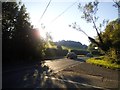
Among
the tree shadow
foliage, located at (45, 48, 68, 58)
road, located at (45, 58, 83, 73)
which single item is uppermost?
foliage, located at (45, 48, 68, 58)

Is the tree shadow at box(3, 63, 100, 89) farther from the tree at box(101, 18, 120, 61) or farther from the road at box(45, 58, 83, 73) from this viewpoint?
the tree at box(101, 18, 120, 61)

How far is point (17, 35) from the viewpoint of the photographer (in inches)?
1341

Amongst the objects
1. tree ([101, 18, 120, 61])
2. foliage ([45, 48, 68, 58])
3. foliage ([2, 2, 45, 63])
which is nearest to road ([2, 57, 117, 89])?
foliage ([2, 2, 45, 63])

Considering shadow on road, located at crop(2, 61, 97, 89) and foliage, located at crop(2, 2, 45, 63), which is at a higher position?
foliage, located at crop(2, 2, 45, 63)

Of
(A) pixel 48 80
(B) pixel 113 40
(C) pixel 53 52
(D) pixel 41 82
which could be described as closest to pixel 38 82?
(D) pixel 41 82

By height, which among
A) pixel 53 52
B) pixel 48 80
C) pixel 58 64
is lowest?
pixel 48 80

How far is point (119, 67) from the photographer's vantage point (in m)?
28.2

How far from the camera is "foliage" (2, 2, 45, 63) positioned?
103 feet

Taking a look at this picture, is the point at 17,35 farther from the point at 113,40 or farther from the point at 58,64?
the point at 113,40

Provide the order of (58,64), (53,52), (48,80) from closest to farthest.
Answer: (48,80) < (58,64) < (53,52)

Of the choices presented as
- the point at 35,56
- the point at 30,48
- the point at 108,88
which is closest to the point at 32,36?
the point at 30,48

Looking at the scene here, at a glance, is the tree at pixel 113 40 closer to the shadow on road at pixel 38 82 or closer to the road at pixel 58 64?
the road at pixel 58 64

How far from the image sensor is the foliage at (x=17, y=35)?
3139 cm

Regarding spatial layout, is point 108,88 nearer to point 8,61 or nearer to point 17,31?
point 8,61
